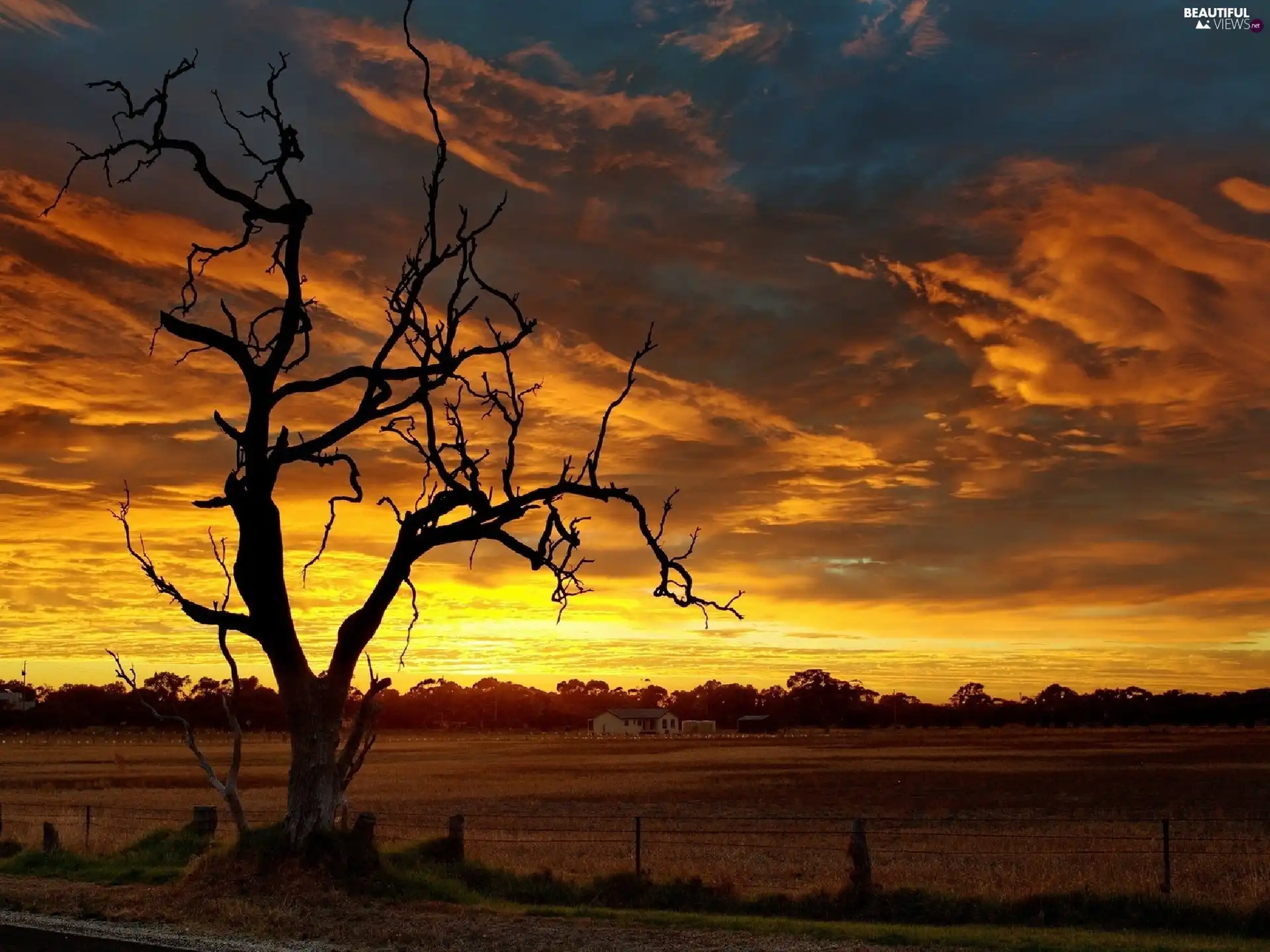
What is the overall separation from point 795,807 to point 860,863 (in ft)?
87.1

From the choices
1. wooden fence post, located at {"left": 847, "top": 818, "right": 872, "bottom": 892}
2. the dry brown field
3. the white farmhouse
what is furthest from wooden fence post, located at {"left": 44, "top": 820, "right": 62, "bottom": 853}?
the white farmhouse

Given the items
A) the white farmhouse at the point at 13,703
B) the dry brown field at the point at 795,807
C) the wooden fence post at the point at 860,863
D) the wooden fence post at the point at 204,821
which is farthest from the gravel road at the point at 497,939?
the white farmhouse at the point at 13,703

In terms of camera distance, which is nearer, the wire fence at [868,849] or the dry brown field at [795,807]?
the wire fence at [868,849]

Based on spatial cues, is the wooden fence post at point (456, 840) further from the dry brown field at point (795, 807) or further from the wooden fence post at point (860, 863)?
the wooden fence post at point (860, 863)

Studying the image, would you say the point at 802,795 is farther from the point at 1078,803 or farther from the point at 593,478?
the point at 593,478

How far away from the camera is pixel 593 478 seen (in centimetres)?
1873

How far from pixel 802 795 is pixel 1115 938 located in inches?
1431

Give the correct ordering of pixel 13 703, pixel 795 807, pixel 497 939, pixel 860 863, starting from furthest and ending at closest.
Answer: pixel 13 703 < pixel 795 807 < pixel 860 863 < pixel 497 939

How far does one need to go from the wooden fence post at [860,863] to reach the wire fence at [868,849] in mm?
84

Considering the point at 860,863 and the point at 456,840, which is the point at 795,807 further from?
the point at 860,863

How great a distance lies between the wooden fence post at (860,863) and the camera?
17438mm

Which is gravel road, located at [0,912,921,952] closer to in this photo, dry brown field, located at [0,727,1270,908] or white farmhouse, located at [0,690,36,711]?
dry brown field, located at [0,727,1270,908]

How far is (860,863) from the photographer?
17609mm

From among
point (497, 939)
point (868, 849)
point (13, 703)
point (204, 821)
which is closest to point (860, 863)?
point (868, 849)
